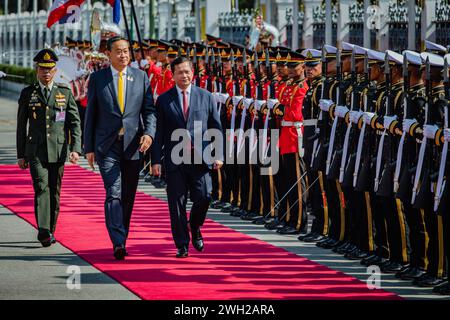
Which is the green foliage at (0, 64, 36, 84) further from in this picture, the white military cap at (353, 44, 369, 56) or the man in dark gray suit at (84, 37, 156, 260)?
the white military cap at (353, 44, 369, 56)

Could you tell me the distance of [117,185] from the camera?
38.7ft

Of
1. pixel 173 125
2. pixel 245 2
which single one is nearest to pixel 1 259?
pixel 173 125

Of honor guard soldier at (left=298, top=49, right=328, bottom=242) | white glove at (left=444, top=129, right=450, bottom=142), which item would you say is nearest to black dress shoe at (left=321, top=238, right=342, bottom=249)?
honor guard soldier at (left=298, top=49, right=328, bottom=242)

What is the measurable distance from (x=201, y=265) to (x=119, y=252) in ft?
2.27

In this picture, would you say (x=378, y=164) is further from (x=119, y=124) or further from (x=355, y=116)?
(x=119, y=124)

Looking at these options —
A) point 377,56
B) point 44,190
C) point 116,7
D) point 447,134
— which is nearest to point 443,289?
point 447,134

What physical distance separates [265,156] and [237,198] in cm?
139

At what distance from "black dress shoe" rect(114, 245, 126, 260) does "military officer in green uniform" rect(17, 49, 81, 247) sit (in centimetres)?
108

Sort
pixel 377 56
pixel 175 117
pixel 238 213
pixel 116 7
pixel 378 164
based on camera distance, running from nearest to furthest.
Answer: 1. pixel 378 164
2. pixel 377 56
3. pixel 175 117
4. pixel 238 213
5. pixel 116 7

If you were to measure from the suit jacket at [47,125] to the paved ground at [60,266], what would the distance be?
2.75ft

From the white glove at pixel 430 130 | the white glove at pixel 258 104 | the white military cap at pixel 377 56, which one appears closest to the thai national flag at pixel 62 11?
the white glove at pixel 258 104

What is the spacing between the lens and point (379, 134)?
37.6 ft

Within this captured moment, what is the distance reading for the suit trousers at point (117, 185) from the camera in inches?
463
